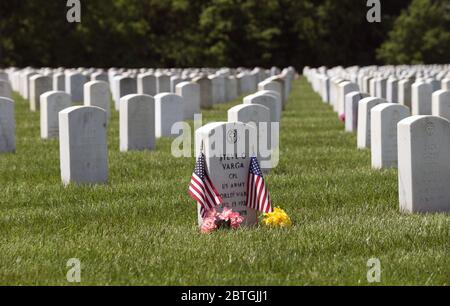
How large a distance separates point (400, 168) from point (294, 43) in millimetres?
61704

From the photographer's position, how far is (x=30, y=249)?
29.1 feet

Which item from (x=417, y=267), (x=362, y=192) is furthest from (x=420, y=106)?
(x=417, y=267)

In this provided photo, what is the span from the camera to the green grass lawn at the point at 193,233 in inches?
316

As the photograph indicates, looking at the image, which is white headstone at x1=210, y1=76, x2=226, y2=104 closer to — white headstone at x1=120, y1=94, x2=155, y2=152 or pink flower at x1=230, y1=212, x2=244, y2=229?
white headstone at x1=120, y1=94, x2=155, y2=152

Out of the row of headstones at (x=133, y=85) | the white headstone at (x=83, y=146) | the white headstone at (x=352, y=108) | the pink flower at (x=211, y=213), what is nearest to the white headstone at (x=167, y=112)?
the white headstone at (x=352, y=108)

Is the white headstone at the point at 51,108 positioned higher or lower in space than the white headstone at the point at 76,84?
lower

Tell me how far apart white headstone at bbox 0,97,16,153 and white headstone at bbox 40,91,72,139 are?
85.7 inches

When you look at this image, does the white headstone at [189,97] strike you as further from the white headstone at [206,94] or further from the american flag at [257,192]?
the american flag at [257,192]

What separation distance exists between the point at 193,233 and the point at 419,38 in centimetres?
6445

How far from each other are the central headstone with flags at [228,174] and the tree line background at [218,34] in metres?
50.0

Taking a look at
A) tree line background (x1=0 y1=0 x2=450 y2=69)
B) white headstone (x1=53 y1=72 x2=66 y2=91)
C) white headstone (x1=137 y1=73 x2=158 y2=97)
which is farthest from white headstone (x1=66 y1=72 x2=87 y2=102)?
tree line background (x1=0 y1=0 x2=450 y2=69)

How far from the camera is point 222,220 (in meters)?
9.68

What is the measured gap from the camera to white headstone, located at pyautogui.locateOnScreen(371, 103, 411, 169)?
13477mm
